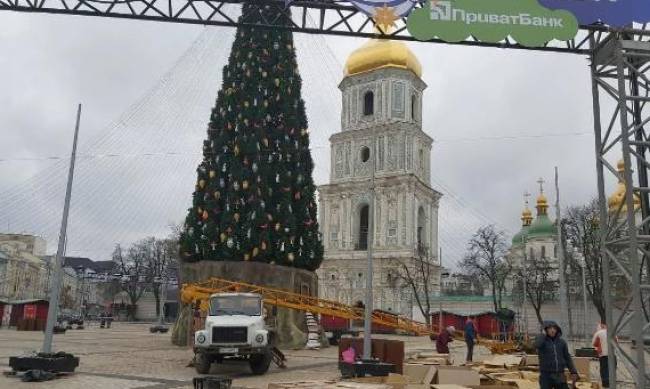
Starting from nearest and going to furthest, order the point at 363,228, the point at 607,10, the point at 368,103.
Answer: the point at 607,10, the point at 363,228, the point at 368,103

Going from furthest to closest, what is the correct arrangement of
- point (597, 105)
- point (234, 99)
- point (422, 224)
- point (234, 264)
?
1. point (422, 224)
2. point (234, 99)
3. point (234, 264)
4. point (597, 105)

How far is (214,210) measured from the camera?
2850 centimetres

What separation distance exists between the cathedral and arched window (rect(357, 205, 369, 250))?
110 millimetres

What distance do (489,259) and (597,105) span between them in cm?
4412

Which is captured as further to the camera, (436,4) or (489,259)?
(489,259)

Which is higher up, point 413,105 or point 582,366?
point 413,105

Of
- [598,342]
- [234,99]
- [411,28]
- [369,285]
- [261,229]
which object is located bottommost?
[598,342]

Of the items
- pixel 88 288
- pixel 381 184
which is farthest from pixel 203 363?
pixel 88 288

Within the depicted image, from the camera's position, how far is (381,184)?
217ft

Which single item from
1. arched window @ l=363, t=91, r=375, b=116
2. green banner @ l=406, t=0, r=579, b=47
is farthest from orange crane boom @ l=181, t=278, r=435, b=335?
arched window @ l=363, t=91, r=375, b=116

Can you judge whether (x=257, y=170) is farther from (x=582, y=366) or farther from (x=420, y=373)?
(x=582, y=366)

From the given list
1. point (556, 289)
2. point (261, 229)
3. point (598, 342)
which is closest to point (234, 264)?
point (261, 229)

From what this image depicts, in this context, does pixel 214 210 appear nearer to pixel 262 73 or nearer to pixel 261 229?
pixel 261 229

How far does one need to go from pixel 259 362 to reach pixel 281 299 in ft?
23.3
